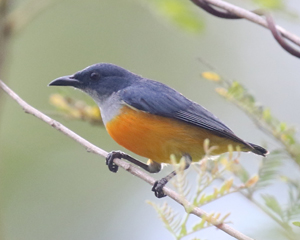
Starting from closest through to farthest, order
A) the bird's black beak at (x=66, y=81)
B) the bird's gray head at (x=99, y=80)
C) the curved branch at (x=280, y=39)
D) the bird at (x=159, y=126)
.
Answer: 1. the curved branch at (x=280, y=39)
2. the bird at (x=159, y=126)
3. the bird's black beak at (x=66, y=81)
4. the bird's gray head at (x=99, y=80)

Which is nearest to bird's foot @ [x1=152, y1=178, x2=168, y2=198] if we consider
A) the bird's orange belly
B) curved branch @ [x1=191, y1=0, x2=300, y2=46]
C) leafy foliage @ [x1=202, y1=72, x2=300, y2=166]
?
the bird's orange belly

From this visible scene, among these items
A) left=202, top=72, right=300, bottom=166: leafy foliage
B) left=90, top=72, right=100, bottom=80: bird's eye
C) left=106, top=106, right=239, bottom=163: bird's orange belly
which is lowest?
left=106, top=106, right=239, bottom=163: bird's orange belly

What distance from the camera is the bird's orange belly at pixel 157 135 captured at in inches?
157

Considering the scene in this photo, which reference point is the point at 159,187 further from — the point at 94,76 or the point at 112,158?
the point at 94,76

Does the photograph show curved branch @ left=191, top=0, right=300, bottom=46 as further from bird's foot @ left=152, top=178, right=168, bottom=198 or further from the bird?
bird's foot @ left=152, top=178, right=168, bottom=198

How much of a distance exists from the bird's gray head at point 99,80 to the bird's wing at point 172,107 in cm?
22

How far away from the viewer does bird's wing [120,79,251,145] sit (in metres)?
4.15

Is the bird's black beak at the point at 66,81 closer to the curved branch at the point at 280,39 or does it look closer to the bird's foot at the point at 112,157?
the bird's foot at the point at 112,157

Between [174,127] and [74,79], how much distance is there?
1.14 m

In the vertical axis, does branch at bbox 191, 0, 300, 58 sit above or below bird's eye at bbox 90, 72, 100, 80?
above

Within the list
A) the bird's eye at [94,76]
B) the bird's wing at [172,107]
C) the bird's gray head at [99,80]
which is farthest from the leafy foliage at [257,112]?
the bird's eye at [94,76]

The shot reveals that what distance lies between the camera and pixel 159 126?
13.3 ft

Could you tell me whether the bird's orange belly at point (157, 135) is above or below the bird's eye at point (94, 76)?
below

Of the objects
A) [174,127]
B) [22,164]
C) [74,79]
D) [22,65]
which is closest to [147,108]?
[174,127]
